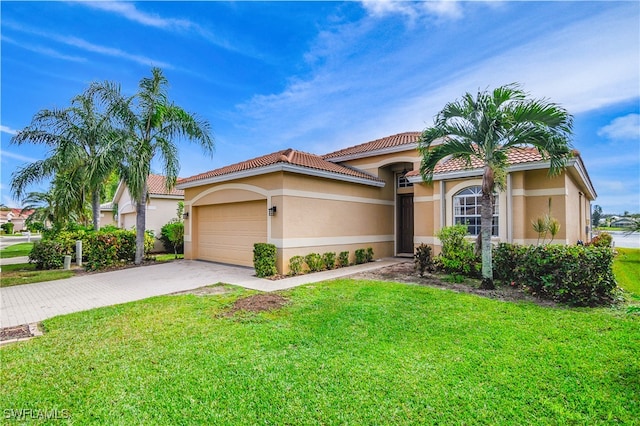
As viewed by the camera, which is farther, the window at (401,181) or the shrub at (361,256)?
the window at (401,181)

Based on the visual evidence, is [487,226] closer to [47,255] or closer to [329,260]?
[329,260]

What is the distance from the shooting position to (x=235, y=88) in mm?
17516

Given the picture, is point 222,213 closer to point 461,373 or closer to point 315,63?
point 315,63

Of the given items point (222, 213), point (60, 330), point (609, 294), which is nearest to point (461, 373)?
point (609, 294)

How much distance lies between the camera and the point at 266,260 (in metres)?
11.0

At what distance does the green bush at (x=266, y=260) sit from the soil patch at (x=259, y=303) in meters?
2.87

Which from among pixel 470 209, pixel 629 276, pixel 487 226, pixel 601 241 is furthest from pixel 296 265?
pixel 601 241

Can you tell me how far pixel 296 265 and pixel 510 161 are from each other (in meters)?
8.92

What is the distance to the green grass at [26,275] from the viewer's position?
1099cm

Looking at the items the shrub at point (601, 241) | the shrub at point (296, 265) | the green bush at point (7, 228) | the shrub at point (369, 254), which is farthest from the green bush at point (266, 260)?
the green bush at point (7, 228)

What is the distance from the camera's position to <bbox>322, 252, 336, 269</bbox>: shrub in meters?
12.7

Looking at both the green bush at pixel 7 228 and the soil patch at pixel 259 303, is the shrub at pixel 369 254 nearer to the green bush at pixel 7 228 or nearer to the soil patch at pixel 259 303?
the soil patch at pixel 259 303

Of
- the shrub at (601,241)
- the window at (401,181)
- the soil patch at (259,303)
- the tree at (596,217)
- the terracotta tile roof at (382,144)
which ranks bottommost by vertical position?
the soil patch at (259,303)

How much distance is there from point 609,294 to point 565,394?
17.9 feet
